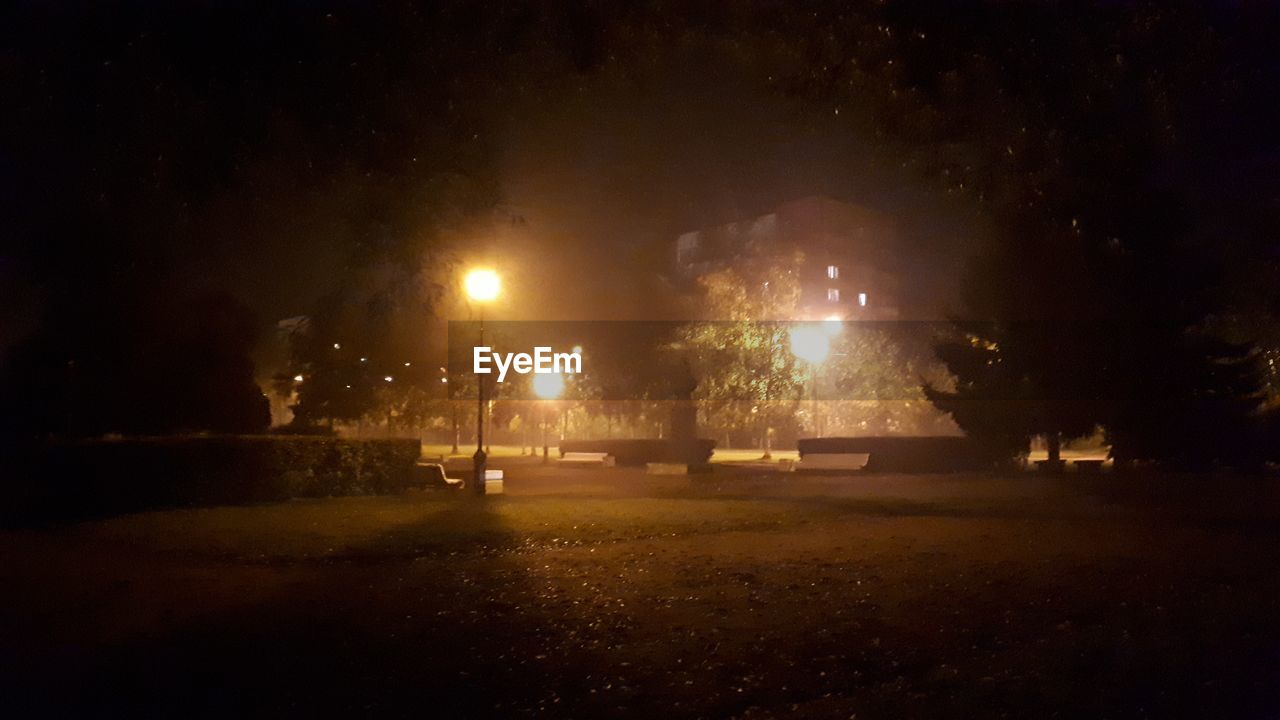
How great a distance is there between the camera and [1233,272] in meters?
11.4

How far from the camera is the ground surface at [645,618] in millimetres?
6207

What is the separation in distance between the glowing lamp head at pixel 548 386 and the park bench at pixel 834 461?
1313cm

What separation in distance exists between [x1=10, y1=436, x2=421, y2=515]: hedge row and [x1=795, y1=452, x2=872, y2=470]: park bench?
60.3ft

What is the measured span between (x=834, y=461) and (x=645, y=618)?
30.9 meters

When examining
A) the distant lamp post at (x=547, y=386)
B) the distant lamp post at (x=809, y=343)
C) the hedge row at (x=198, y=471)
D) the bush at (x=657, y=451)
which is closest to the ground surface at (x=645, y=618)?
the hedge row at (x=198, y=471)

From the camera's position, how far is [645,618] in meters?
8.63

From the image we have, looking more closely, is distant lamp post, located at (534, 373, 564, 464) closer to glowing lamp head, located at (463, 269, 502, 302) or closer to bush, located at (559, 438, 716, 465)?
bush, located at (559, 438, 716, 465)

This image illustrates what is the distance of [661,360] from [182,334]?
67.3 feet

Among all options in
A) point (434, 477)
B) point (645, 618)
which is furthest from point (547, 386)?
point (645, 618)

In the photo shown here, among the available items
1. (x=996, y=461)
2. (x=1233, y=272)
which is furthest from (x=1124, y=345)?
(x=1233, y=272)

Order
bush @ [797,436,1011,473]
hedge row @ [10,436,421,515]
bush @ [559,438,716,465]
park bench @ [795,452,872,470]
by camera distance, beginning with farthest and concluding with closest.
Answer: bush @ [559,438,716,465], park bench @ [795,452,872,470], bush @ [797,436,1011,473], hedge row @ [10,436,421,515]

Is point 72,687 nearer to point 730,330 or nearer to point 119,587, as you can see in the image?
point 119,587

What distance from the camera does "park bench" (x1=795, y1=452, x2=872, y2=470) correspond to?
3811cm

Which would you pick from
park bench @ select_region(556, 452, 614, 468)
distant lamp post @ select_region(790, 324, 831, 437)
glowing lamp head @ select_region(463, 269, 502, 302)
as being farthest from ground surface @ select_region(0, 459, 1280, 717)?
distant lamp post @ select_region(790, 324, 831, 437)
